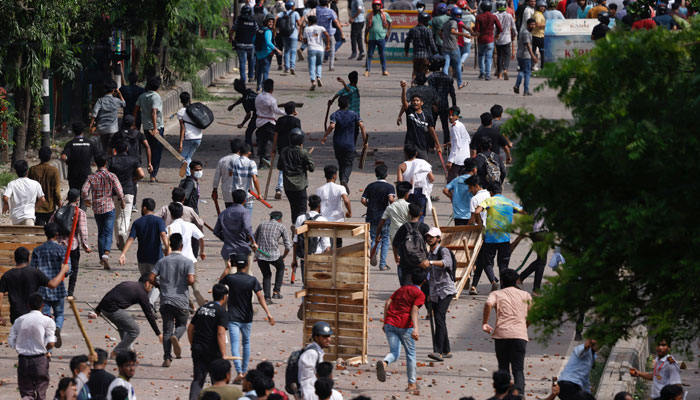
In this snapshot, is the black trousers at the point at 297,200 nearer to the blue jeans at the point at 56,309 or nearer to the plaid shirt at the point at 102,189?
the plaid shirt at the point at 102,189

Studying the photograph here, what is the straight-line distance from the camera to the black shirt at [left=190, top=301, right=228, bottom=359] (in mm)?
11273

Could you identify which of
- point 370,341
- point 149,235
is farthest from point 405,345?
point 149,235

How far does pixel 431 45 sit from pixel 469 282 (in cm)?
1104

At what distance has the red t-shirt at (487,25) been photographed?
28.2 meters

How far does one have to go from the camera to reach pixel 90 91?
2506 cm

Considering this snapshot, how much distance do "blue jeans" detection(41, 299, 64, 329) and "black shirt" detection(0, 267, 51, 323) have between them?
657 millimetres

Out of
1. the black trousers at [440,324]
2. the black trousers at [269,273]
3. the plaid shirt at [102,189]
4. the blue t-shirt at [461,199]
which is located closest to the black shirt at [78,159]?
the plaid shirt at [102,189]

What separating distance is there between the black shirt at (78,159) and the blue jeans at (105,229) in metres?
1.45

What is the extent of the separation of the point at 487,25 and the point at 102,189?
568 inches

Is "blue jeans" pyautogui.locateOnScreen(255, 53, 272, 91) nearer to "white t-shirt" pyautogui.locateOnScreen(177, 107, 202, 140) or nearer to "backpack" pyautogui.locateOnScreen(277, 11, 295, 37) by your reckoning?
"backpack" pyautogui.locateOnScreen(277, 11, 295, 37)

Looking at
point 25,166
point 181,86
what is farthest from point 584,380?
point 181,86

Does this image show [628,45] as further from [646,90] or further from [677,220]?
[677,220]

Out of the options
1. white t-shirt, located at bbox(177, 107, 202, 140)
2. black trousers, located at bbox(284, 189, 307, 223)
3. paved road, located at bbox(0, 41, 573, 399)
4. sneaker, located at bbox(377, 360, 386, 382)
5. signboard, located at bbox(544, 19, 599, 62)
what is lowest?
paved road, located at bbox(0, 41, 573, 399)

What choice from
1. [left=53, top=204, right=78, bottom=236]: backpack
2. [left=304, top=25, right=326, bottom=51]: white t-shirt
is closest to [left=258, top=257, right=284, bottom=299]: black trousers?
[left=53, top=204, right=78, bottom=236]: backpack
